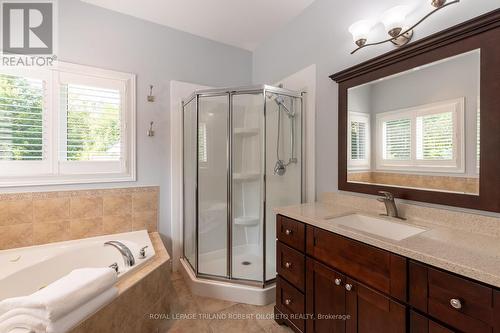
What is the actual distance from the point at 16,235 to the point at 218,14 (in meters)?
2.66

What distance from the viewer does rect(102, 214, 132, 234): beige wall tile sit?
2.23m

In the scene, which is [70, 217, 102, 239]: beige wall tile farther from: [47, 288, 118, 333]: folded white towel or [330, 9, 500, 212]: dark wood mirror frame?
[330, 9, 500, 212]: dark wood mirror frame

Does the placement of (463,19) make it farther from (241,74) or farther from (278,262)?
(241,74)

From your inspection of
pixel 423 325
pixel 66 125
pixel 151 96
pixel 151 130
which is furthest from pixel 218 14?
pixel 423 325

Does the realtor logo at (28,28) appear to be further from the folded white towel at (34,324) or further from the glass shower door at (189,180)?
the folded white towel at (34,324)

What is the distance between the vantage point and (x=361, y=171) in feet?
5.67

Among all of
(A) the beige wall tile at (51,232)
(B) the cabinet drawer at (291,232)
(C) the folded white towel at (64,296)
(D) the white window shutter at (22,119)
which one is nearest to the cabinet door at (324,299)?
(B) the cabinet drawer at (291,232)

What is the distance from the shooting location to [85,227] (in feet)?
7.05

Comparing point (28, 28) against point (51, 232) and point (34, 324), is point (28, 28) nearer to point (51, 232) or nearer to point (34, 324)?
point (51, 232)

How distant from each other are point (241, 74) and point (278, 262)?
2.31m

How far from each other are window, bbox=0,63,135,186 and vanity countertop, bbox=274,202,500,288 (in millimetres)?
1984

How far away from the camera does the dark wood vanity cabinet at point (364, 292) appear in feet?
2.64

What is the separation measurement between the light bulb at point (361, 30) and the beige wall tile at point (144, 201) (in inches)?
89.6

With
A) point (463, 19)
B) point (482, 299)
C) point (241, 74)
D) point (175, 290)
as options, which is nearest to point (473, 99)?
point (463, 19)
